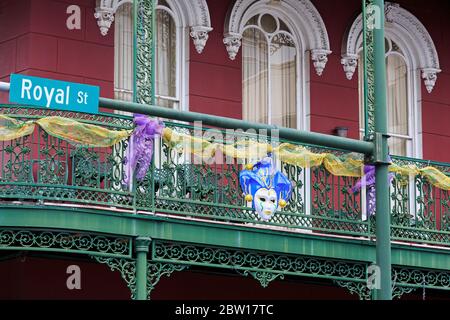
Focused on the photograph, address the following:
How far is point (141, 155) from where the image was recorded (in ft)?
57.7

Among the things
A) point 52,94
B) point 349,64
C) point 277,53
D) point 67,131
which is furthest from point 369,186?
point 52,94

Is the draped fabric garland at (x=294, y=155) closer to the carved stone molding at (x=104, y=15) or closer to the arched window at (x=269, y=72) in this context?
the arched window at (x=269, y=72)

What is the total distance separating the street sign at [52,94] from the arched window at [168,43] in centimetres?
570

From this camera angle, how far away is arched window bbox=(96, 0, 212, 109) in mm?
20297

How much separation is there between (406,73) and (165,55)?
15.6 feet

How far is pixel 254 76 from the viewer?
71.3 ft

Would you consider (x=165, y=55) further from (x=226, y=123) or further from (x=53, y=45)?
(x=226, y=123)

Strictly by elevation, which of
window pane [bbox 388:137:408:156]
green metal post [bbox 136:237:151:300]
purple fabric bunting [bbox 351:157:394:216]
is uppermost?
window pane [bbox 388:137:408:156]

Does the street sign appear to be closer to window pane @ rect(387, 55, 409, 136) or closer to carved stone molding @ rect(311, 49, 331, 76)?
carved stone molding @ rect(311, 49, 331, 76)

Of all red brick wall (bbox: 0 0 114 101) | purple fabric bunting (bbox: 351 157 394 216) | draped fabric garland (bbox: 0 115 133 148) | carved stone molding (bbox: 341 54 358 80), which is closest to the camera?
draped fabric garland (bbox: 0 115 133 148)

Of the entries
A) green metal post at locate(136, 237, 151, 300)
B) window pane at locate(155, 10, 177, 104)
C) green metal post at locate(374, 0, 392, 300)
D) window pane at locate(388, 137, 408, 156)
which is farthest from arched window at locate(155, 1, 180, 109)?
green metal post at locate(374, 0, 392, 300)

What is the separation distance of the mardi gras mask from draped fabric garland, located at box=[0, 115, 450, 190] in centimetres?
19
